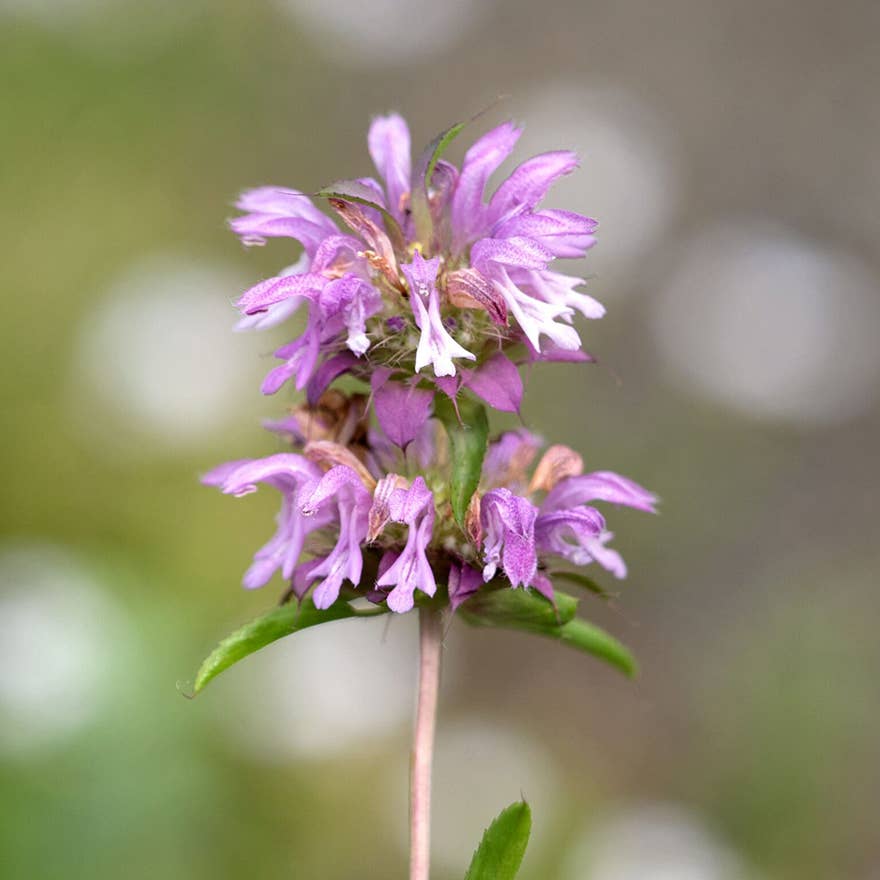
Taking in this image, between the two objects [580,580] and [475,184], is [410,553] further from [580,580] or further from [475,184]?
[475,184]

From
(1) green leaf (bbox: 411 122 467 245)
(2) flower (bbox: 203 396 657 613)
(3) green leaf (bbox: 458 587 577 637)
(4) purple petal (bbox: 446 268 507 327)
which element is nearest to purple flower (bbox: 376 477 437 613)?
(2) flower (bbox: 203 396 657 613)

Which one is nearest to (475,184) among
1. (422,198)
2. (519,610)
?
(422,198)

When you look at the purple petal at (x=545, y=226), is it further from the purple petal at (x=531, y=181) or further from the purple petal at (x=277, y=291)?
the purple petal at (x=277, y=291)

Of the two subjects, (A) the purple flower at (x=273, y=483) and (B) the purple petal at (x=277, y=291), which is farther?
(A) the purple flower at (x=273, y=483)

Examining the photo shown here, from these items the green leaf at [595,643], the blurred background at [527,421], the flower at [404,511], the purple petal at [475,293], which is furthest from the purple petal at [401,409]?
the blurred background at [527,421]

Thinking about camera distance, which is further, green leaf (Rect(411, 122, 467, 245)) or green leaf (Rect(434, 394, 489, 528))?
green leaf (Rect(411, 122, 467, 245))

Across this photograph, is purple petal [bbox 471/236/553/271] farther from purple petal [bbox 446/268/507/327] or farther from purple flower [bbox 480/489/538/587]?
purple flower [bbox 480/489/538/587]
